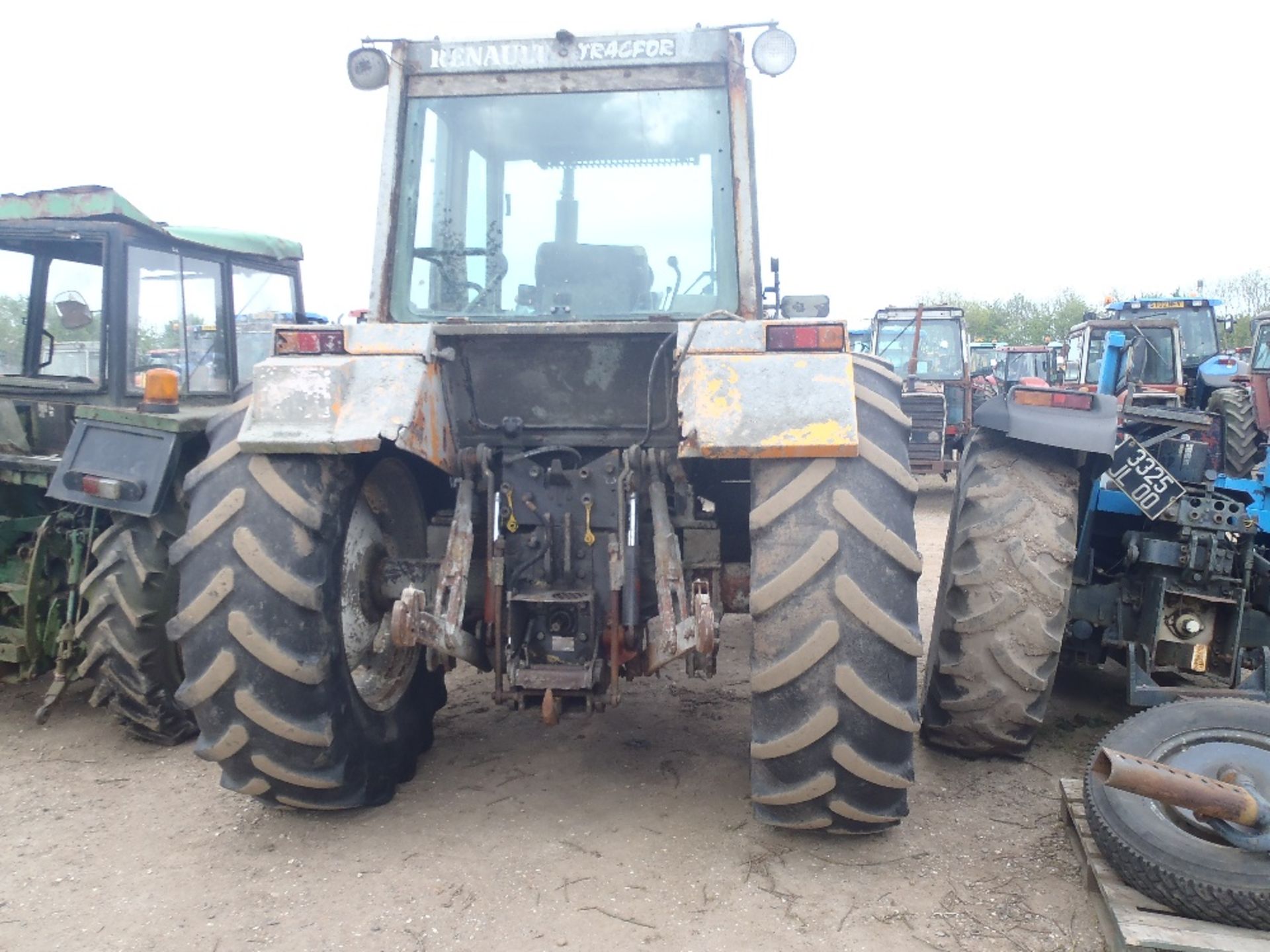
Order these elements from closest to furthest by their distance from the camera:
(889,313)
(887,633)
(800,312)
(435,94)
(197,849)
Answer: (887,633) < (197,849) < (800,312) < (435,94) < (889,313)

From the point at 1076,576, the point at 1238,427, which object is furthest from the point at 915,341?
the point at 1076,576

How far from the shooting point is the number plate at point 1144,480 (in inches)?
154

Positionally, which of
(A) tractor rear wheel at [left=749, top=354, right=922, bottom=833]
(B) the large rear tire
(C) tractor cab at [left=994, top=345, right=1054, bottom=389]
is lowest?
(B) the large rear tire

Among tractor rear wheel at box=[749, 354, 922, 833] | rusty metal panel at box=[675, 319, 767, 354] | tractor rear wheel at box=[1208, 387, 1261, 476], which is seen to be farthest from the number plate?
tractor rear wheel at box=[1208, 387, 1261, 476]

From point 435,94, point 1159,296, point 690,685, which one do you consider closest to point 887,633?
point 690,685

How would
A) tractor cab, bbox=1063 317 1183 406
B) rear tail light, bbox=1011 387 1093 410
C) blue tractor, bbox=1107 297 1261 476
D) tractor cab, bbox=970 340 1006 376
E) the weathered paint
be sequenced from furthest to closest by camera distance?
tractor cab, bbox=970 340 1006 376 < tractor cab, bbox=1063 317 1183 406 < blue tractor, bbox=1107 297 1261 476 < the weathered paint < rear tail light, bbox=1011 387 1093 410

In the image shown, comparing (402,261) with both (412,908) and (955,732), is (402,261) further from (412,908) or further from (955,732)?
(955,732)

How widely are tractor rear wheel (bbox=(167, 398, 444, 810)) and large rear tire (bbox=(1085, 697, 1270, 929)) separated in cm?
237

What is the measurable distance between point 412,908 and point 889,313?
508 inches

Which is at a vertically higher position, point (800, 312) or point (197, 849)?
point (800, 312)

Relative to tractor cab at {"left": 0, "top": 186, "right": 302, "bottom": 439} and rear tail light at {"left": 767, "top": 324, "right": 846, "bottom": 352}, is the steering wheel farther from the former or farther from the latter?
tractor cab at {"left": 0, "top": 186, "right": 302, "bottom": 439}

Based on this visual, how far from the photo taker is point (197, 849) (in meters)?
3.41

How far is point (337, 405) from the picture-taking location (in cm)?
320

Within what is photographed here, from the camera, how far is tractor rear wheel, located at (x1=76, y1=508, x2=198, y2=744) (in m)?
4.27
